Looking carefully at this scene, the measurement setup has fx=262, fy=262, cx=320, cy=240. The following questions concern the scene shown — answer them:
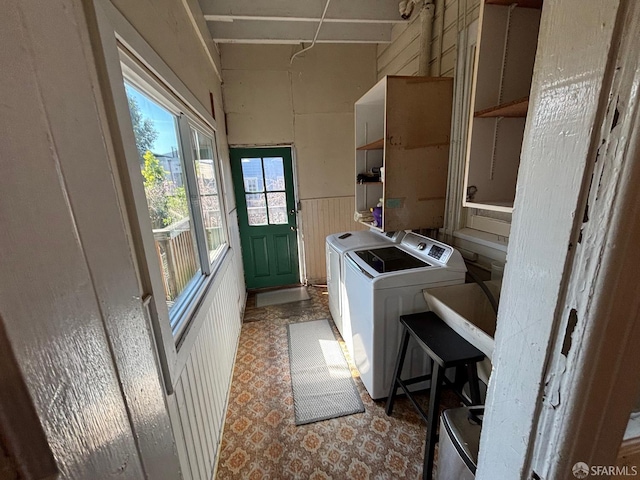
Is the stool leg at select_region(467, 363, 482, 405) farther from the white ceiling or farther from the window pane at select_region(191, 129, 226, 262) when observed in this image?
the white ceiling

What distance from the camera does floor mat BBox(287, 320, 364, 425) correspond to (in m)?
1.80

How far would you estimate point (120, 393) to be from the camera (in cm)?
34

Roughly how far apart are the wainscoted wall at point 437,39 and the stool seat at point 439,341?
69.8 inches

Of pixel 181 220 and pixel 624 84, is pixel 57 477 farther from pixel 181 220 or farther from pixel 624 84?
pixel 181 220

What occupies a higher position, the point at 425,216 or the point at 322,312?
the point at 425,216

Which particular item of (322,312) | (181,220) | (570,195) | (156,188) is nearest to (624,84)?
(570,195)

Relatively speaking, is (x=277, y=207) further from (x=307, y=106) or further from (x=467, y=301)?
(x=467, y=301)

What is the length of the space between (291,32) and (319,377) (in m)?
3.25

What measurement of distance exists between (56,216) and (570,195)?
2.12ft

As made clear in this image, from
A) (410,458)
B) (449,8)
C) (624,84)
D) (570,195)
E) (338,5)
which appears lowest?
(410,458)

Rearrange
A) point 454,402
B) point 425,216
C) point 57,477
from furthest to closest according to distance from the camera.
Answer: point 425,216 → point 454,402 → point 57,477

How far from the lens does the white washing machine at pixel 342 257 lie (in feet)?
7.36

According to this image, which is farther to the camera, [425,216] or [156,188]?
[425,216]

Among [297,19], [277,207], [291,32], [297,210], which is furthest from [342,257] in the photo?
[291,32]
